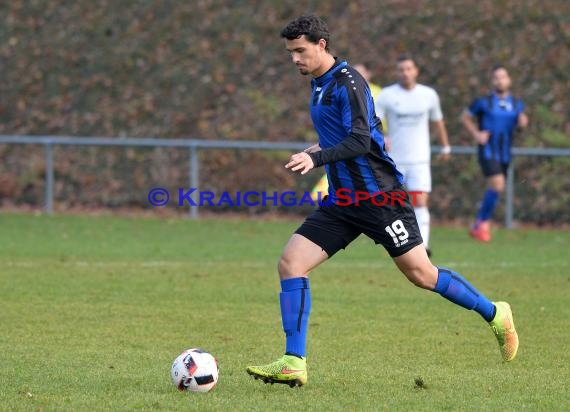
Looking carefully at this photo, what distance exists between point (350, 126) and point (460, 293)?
4.39 ft

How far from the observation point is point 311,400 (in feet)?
19.6

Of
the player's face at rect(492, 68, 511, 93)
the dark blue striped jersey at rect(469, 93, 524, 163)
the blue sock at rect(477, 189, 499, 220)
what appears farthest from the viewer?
the dark blue striped jersey at rect(469, 93, 524, 163)

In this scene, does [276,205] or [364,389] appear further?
[276,205]

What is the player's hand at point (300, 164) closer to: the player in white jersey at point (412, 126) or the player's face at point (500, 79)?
the player in white jersey at point (412, 126)

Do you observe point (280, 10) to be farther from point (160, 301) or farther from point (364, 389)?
point (364, 389)

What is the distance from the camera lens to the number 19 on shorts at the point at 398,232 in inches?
259

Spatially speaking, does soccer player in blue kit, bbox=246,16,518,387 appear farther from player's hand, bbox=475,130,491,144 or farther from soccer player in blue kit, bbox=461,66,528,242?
soccer player in blue kit, bbox=461,66,528,242

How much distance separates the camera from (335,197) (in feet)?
21.8

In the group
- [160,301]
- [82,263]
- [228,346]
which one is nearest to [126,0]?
[82,263]

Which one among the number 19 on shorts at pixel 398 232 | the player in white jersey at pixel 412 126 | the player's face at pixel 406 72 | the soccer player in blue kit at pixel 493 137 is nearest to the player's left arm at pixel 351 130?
the number 19 on shorts at pixel 398 232

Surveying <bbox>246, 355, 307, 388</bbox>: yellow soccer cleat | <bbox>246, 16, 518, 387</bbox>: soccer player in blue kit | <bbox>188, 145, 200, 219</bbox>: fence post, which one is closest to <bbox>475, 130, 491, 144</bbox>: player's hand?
<bbox>188, 145, 200, 219</bbox>: fence post

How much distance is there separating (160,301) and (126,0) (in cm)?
1518

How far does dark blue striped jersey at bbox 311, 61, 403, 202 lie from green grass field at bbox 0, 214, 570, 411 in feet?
3.73

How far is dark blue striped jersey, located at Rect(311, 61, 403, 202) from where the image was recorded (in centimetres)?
→ 632
